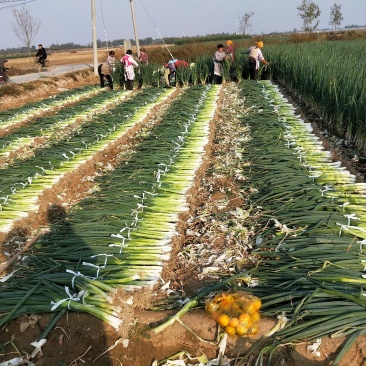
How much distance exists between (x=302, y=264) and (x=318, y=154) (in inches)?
106

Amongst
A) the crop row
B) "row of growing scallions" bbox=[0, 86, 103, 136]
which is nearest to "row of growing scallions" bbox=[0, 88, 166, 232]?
"row of growing scallions" bbox=[0, 86, 103, 136]

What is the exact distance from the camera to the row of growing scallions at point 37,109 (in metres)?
8.80

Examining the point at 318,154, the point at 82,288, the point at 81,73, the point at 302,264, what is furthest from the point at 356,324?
the point at 81,73

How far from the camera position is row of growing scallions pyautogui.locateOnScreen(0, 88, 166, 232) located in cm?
425

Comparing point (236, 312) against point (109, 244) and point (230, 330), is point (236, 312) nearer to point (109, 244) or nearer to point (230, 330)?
point (230, 330)

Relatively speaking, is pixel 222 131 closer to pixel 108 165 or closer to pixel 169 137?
pixel 169 137

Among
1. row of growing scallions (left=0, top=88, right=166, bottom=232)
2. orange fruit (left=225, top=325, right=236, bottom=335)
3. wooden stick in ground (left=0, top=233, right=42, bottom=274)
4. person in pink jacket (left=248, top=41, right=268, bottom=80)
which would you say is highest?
person in pink jacket (left=248, top=41, right=268, bottom=80)

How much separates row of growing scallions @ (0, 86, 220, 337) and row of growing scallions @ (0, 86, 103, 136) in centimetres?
480

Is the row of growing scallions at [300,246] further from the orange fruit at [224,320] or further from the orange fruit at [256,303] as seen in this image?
the orange fruit at [224,320]

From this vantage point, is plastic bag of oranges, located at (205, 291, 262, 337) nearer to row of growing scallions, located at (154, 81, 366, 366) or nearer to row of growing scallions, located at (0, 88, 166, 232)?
row of growing scallions, located at (154, 81, 366, 366)

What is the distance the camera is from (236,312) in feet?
7.02

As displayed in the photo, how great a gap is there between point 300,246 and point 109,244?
153 centimetres

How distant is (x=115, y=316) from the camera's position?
236cm

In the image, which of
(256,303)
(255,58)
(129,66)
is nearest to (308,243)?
(256,303)
